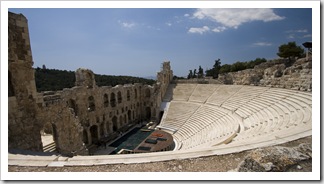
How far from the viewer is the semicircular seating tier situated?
11.6m

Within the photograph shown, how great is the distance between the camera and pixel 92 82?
21.1 meters

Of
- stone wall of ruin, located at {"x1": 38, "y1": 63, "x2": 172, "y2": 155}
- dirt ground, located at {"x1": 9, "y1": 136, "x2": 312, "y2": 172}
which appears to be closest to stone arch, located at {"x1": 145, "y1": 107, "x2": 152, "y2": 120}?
stone wall of ruin, located at {"x1": 38, "y1": 63, "x2": 172, "y2": 155}

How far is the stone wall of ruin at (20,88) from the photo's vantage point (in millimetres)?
5953

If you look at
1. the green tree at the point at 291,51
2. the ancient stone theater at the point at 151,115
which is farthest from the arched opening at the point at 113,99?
the green tree at the point at 291,51

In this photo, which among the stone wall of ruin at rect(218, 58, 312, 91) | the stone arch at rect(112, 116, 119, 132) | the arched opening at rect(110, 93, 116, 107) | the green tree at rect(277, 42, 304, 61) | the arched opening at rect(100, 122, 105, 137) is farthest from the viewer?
the green tree at rect(277, 42, 304, 61)

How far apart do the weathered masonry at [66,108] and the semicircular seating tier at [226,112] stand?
4.86m

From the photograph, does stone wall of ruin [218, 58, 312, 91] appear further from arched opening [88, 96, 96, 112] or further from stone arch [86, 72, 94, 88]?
arched opening [88, 96, 96, 112]

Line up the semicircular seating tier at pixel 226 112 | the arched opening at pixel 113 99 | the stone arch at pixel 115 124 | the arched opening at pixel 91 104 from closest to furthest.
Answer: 1. the semicircular seating tier at pixel 226 112
2. the arched opening at pixel 91 104
3. the arched opening at pixel 113 99
4. the stone arch at pixel 115 124

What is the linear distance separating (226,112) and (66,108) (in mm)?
15624

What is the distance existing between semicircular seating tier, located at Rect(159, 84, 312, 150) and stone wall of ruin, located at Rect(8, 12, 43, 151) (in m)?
8.50

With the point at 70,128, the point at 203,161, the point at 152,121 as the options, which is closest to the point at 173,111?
the point at 152,121

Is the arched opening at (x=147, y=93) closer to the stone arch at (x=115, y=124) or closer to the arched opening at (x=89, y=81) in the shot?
the stone arch at (x=115, y=124)

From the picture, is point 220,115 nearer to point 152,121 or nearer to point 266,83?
point 266,83

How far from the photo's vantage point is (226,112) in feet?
63.8
